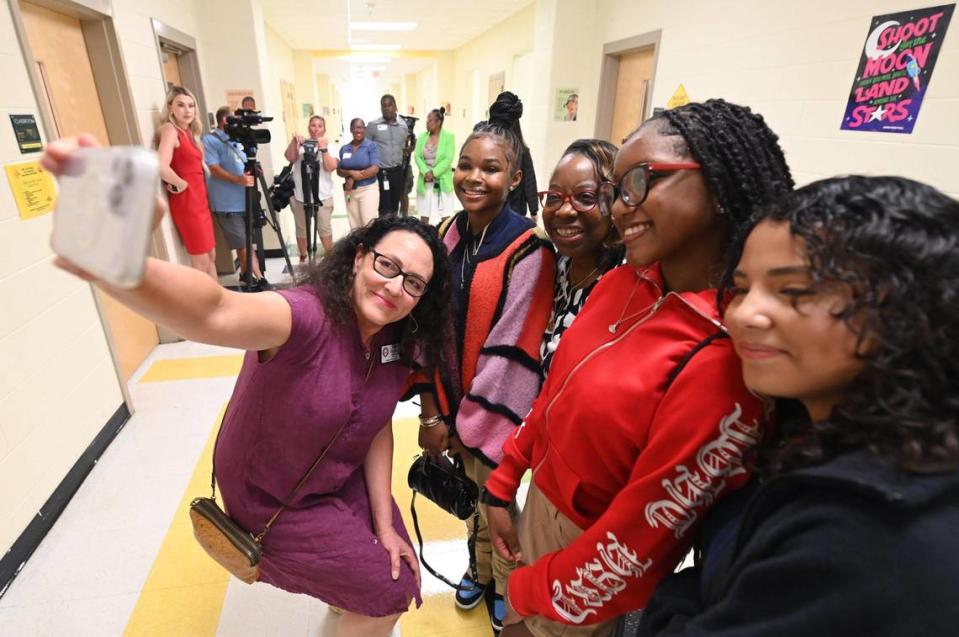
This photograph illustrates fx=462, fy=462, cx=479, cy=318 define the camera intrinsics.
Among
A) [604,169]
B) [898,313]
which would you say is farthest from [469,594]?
[898,313]

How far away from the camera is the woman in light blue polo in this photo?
194 inches

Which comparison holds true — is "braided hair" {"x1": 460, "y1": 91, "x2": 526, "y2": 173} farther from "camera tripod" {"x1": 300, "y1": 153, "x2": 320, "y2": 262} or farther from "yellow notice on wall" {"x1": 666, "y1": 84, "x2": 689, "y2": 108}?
"camera tripod" {"x1": 300, "y1": 153, "x2": 320, "y2": 262}

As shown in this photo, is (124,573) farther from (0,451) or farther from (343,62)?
(343,62)

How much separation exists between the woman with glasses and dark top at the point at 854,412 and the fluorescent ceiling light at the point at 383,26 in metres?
8.88

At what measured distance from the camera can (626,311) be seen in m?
0.86

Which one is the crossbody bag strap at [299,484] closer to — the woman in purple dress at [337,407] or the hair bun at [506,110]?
the woman in purple dress at [337,407]

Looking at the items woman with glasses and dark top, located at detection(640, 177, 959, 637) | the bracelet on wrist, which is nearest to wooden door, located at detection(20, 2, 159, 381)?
the bracelet on wrist

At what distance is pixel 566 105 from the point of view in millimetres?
5023

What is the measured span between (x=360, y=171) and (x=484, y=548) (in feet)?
14.0

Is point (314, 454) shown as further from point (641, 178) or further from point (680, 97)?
point (680, 97)

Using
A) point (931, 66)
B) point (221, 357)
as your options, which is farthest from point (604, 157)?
point (221, 357)

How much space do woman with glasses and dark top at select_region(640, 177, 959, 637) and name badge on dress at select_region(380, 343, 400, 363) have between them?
2.71 ft

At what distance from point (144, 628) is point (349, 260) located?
4.59 feet

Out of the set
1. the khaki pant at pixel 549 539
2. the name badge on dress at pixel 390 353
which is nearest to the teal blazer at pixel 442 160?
the name badge on dress at pixel 390 353
